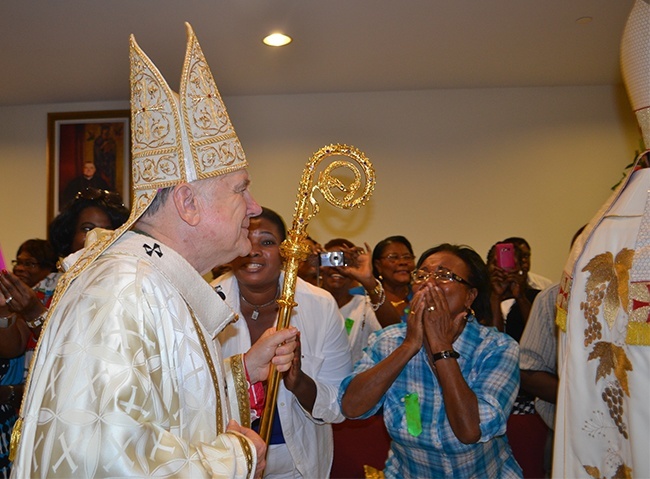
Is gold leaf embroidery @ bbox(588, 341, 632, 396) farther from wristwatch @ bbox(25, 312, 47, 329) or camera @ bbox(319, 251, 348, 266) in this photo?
wristwatch @ bbox(25, 312, 47, 329)

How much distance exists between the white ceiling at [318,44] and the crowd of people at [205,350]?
236 centimetres

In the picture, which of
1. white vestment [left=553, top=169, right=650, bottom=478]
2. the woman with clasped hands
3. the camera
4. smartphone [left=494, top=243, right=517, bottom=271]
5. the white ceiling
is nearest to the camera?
white vestment [left=553, top=169, right=650, bottom=478]

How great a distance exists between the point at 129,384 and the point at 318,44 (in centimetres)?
478

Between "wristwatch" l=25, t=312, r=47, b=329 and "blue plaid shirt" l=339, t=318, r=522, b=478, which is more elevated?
"wristwatch" l=25, t=312, r=47, b=329

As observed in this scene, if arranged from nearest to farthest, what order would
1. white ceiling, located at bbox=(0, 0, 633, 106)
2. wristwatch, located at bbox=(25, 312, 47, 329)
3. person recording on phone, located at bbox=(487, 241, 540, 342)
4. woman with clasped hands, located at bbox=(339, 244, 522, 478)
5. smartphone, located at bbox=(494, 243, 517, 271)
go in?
1. woman with clasped hands, located at bbox=(339, 244, 522, 478)
2. wristwatch, located at bbox=(25, 312, 47, 329)
3. person recording on phone, located at bbox=(487, 241, 540, 342)
4. smartphone, located at bbox=(494, 243, 517, 271)
5. white ceiling, located at bbox=(0, 0, 633, 106)

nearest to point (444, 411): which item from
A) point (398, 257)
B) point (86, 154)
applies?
point (398, 257)

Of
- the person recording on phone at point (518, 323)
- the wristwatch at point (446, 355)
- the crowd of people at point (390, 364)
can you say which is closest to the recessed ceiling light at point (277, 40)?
the person recording on phone at point (518, 323)

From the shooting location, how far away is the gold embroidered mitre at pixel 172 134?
1.69 m

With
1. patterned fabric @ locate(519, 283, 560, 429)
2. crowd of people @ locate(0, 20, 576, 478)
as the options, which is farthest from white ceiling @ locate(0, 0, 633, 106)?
patterned fabric @ locate(519, 283, 560, 429)

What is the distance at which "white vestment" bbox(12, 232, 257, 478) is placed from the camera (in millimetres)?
1302

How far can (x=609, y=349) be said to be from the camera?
1.93 meters

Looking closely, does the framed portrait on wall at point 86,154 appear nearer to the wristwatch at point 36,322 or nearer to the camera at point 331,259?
the camera at point 331,259

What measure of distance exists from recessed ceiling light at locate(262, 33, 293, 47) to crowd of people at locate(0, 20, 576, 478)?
2.53m

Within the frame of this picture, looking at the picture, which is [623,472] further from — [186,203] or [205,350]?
[186,203]
